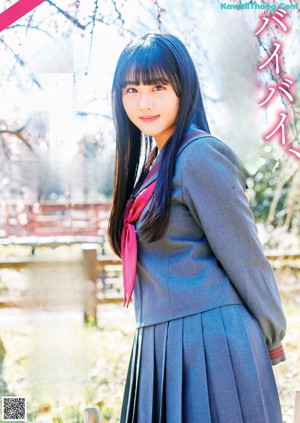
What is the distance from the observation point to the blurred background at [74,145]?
2.78 meters

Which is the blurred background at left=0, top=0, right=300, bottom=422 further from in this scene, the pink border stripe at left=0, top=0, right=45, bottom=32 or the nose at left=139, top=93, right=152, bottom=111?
the nose at left=139, top=93, right=152, bottom=111

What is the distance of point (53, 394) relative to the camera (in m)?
3.04

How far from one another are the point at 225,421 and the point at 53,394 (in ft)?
5.46

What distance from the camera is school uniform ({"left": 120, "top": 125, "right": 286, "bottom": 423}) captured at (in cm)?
152

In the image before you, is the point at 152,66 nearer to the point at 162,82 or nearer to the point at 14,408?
the point at 162,82

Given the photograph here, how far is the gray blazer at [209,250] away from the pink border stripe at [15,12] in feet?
4.39

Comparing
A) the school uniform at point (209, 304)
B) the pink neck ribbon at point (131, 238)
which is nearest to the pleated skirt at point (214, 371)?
the school uniform at point (209, 304)

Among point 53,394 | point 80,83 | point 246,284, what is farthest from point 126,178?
point 53,394

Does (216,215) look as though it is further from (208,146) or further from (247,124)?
(247,124)

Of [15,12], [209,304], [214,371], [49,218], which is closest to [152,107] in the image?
[209,304]

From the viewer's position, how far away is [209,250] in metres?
1.58

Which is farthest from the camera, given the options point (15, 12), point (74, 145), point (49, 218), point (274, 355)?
point (49, 218)

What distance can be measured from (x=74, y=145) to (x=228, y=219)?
1.54 m

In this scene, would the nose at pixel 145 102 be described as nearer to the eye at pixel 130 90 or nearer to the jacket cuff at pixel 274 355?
the eye at pixel 130 90
